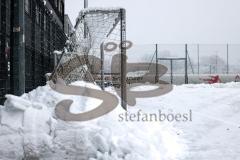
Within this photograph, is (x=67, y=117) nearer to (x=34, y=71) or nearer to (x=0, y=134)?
(x=0, y=134)

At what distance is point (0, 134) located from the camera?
6.06m

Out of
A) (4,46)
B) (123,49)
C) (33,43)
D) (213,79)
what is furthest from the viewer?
(213,79)

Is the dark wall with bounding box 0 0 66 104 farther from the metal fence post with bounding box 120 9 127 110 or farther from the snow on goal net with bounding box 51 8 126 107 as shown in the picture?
the metal fence post with bounding box 120 9 127 110

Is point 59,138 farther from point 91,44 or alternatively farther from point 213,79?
point 213,79

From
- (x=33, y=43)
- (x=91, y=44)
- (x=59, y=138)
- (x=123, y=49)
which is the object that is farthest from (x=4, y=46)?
(x=91, y=44)

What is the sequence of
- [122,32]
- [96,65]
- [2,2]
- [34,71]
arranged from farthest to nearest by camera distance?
[96,65], [34,71], [122,32], [2,2]

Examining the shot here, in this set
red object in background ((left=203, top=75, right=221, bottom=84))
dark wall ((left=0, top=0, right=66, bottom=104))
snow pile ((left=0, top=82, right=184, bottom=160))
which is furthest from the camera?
red object in background ((left=203, top=75, right=221, bottom=84))

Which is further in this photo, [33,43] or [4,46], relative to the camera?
[33,43]

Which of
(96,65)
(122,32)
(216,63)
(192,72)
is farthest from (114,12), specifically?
(216,63)

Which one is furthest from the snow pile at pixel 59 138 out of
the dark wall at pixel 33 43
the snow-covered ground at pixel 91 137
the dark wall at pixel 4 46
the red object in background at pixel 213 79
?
the red object in background at pixel 213 79

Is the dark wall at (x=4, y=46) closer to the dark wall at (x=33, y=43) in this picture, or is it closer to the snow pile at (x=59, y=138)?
the dark wall at (x=33, y=43)

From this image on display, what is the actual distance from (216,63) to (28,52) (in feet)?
87.4

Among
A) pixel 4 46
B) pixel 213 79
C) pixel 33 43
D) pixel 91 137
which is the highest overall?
pixel 33 43

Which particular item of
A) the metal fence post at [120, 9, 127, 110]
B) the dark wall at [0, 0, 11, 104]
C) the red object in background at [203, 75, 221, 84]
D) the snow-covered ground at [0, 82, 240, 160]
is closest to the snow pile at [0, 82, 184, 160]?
the snow-covered ground at [0, 82, 240, 160]
